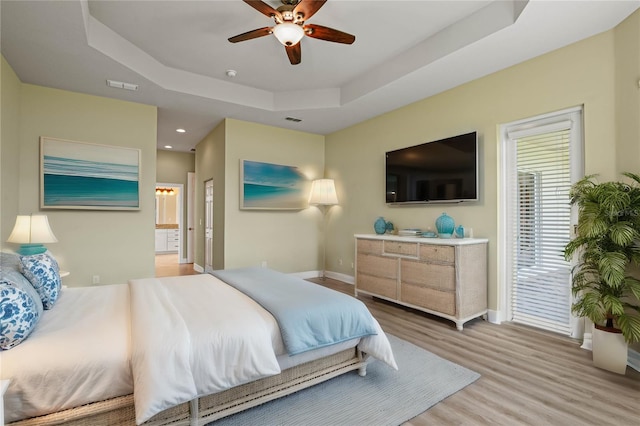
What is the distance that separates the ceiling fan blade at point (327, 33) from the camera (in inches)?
101

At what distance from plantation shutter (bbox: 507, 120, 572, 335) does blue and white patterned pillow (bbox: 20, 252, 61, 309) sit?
4.16 m

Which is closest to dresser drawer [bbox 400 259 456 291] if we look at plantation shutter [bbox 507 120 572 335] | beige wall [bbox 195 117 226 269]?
plantation shutter [bbox 507 120 572 335]

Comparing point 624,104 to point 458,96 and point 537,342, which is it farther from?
point 537,342

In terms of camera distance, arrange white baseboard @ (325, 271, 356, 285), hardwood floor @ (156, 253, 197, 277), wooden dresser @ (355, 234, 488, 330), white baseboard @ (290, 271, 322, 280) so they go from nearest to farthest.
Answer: wooden dresser @ (355, 234, 488, 330), white baseboard @ (325, 271, 356, 285), white baseboard @ (290, 271, 322, 280), hardwood floor @ (156, 253, 197, 277)

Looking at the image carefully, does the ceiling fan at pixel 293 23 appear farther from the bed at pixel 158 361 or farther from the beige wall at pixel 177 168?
the beige wall at pixel 177 168

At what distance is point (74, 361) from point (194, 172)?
6.76m

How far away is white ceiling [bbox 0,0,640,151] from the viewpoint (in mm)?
2646

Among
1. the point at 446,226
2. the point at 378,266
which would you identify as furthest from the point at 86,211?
the point at 446,226

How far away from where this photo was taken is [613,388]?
2.16 metres

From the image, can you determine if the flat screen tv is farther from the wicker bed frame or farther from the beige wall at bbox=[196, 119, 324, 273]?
the wicker bed frame

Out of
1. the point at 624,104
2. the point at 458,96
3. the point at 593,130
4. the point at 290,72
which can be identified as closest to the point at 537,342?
the point at 593,130

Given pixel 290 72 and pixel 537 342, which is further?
pixel 290 72

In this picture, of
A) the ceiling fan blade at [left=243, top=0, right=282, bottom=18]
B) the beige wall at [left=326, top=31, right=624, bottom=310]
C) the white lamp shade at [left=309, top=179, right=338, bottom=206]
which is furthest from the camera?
the white lamp shade at [left=309, top=179, right=338, bottom=206]

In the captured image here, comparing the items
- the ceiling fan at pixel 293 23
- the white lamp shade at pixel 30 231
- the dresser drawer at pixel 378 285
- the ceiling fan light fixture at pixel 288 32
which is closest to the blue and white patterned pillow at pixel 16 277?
the white lamp shade at pixel 30 231
